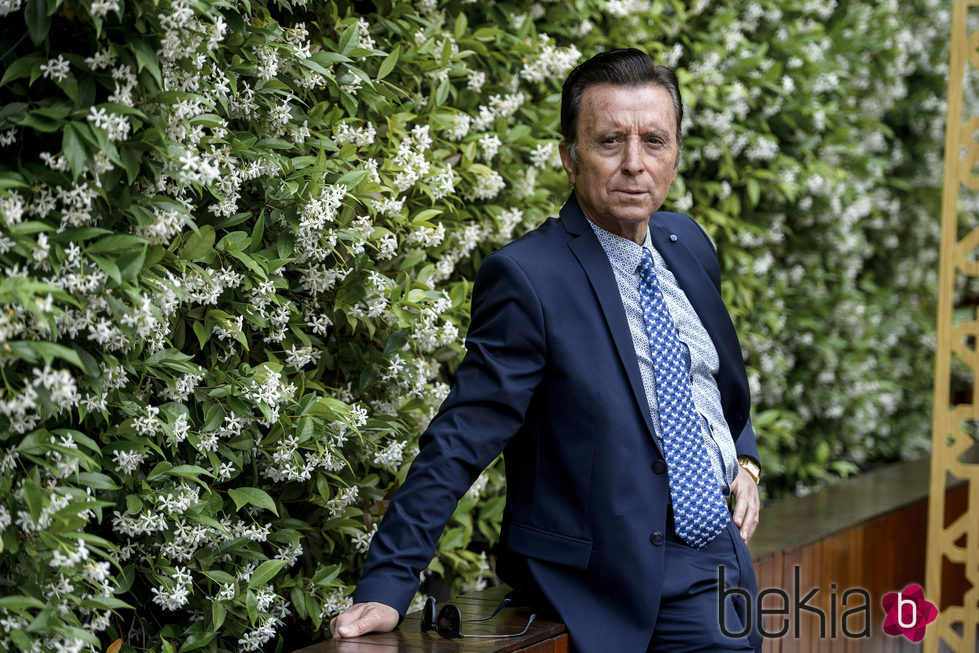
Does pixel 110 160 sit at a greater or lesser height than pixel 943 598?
greater

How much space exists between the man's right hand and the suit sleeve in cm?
1

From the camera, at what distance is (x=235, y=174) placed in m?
2.21

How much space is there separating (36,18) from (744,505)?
5.39 feet

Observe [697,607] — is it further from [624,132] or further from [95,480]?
[95,480]

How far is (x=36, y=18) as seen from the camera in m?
1.76

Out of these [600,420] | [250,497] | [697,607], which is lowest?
[697,607]

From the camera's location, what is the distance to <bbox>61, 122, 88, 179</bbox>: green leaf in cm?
175

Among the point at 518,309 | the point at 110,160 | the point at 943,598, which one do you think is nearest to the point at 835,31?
the point at 943,598

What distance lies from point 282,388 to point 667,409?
2.49 ft

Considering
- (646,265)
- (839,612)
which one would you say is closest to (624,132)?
(646,265)

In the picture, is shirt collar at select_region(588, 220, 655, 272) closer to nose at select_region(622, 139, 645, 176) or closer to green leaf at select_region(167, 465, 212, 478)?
nose at select_region(622, 139, 645, 176)

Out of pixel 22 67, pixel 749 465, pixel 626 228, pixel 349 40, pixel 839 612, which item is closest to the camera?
pixel 22 67

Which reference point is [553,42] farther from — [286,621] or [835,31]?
[835,31]

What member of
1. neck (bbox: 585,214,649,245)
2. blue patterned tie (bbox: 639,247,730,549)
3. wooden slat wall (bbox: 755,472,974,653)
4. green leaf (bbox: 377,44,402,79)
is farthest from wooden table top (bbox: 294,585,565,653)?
wooden slat wall (bbox: 755,472,974,653)
